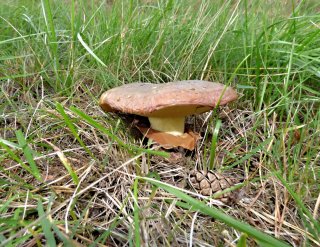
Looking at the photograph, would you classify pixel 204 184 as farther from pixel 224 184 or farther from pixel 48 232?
pixel 48 232

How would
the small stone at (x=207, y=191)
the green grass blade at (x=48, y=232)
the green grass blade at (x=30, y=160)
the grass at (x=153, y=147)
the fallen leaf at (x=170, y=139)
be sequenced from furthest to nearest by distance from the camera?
1. the fallen leaf at (x=170, y=139)
2. the small stone at (x=207, y=191)
3. the green grass blade at (x=30, y=160)
4. the grass at (x=153, y=147)
5. the green grass blade at (x=48, y=232)

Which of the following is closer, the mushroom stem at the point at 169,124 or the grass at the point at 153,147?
the grass at the point at 153,147

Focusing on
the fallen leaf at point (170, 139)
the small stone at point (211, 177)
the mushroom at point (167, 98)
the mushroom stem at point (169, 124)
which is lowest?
the small stone at point (211, 177)

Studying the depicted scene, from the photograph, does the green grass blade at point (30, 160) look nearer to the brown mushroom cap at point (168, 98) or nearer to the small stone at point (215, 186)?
the brown mushroom cap at point (168, 98)

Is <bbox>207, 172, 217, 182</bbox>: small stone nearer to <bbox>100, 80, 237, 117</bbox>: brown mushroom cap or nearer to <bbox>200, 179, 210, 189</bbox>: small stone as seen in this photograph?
<bbox>200, 179, 210, 189</bbox>: small stone

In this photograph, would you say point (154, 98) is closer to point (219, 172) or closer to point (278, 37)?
point (219, 172)

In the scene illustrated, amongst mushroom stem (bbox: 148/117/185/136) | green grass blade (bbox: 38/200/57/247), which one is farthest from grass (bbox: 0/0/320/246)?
mushroom stem (bbox: 148/117/185/136)

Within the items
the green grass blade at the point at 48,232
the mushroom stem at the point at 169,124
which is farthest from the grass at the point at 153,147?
the mushroom stem at the point at 169,124

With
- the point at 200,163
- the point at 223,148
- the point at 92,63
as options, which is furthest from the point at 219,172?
the point at 92,63
